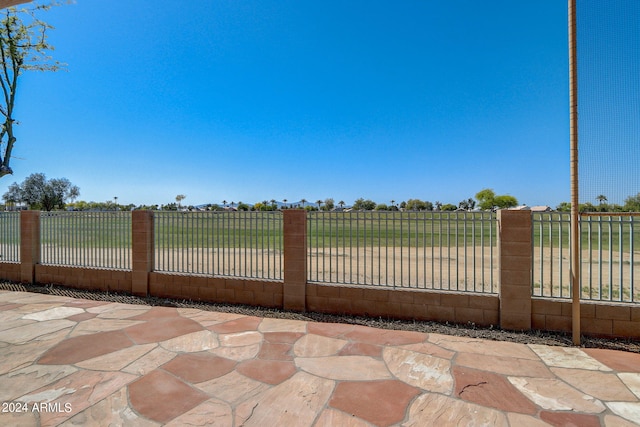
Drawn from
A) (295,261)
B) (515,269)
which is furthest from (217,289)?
(515,269)

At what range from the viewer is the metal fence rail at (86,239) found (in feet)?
22.3

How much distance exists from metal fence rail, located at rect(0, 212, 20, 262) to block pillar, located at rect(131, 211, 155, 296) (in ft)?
12.0

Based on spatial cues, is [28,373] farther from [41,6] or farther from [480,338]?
[41,6]

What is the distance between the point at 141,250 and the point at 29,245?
10.9 ft

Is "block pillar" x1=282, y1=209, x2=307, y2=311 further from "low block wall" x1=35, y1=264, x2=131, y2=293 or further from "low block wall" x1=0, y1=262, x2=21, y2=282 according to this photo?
"low block wall" x1=0, y1=262, x2=21, y2=282

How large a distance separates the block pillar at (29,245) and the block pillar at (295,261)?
626cm

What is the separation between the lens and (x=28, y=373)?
3.17m

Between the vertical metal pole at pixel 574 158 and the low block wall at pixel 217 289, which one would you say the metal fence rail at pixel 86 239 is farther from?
the vertical metal pole at pixel 574 158

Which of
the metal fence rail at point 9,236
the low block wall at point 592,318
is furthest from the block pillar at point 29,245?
the low block wall at point 592,318

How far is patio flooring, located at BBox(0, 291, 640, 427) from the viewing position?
8.34 feet

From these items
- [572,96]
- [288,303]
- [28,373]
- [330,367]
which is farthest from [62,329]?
[572,96]

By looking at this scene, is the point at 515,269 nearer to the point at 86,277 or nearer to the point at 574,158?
the point at 574,158

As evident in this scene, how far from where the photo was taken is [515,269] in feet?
14.4

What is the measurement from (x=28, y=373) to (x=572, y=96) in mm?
7009
